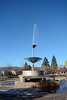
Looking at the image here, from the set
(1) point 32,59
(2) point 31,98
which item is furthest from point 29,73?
(2) point 31,98

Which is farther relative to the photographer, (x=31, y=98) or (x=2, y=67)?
(x=2, y=67)

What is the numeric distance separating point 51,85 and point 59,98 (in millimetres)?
5602

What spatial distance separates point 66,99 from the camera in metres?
7.06

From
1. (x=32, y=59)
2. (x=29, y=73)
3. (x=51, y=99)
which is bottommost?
(x=51, y=99)

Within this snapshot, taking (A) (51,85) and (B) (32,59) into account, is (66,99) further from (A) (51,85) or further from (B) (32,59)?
(B) (32,59)

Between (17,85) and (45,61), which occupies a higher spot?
(45,61)

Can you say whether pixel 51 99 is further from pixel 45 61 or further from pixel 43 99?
Result: pixel 45 61

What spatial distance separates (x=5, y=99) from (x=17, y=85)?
18.3ft

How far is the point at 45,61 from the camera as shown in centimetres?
8456

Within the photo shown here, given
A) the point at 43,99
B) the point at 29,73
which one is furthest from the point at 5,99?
the point at 29,73

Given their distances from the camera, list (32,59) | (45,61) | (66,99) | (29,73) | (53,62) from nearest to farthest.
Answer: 1. (66,99)
2. (29,73)
3. (32,59)
4. (45,61)
5. (53,62)

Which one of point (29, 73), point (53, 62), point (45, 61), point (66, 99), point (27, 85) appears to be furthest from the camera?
point (53, 62)

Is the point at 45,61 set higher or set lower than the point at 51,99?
higher

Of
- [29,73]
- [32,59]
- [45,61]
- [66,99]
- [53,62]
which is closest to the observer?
[66,99]
